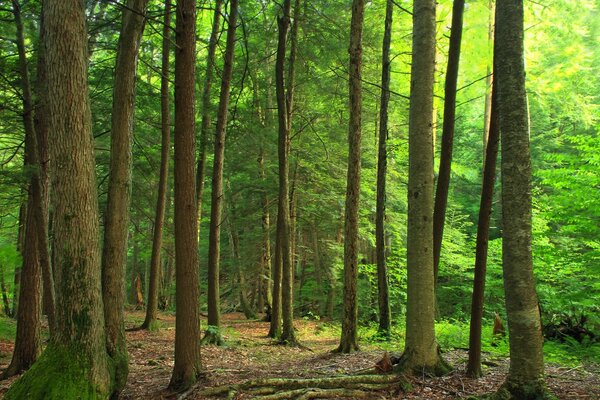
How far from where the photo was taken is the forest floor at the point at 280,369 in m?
5.12

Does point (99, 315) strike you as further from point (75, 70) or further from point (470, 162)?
point (470, 162)

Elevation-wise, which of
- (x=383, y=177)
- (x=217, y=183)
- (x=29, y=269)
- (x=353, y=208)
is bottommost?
(x=29, y=269)

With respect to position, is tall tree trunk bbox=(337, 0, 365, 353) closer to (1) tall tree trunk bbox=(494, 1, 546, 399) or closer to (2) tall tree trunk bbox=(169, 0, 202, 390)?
(2) tall tree trunk bbox=(169, 0, 202, 390)

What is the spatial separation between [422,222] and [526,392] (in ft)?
7.54

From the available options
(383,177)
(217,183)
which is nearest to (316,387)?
(217,183)

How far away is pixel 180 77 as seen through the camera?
610 cm

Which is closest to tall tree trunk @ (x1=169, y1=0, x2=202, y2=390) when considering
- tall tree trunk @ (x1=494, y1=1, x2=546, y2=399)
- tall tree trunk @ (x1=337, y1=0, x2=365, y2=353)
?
tall tree trunk @ (x1=494, y1=1, x2=546, y2=399)

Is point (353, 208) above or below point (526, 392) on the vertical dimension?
above

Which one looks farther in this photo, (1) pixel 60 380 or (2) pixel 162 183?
(2) pixel 162 183

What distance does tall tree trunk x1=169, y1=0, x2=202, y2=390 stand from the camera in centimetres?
602

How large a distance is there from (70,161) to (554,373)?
279 inches

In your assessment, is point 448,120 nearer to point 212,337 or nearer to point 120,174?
point 120,174

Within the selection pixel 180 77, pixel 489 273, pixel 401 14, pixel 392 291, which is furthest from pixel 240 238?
pixel 180 77

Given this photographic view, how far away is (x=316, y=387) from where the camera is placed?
17.2 ft
